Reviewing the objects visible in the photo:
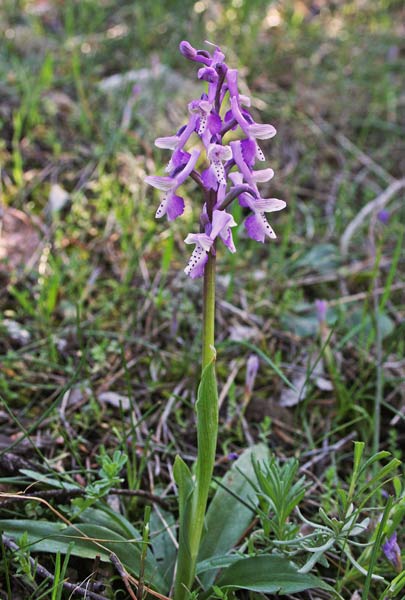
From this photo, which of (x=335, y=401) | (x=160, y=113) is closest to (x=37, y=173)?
(x=160, y=113)

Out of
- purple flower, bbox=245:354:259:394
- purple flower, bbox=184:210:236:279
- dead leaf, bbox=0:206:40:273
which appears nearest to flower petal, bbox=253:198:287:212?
purple flower, bbox=184:210:236:279

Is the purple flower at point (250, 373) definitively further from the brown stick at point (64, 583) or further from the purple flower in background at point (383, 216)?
the purple flower in background at point (383, 216)

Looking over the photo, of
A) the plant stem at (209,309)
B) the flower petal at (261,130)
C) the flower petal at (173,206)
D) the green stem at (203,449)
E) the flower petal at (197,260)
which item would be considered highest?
the flower petal at (261,130)

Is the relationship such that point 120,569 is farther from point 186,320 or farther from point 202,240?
point 186,320

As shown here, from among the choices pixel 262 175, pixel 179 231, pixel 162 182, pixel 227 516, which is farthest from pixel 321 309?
pixel 162 182

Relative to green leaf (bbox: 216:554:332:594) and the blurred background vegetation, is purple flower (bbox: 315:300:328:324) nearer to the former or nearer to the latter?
the blurred background vegetation

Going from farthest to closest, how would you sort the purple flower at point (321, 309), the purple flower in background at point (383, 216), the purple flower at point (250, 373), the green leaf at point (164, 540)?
1. the purple flower in background at point (383, 216)
2. the purple flower at point (321, 309)
3. the purple flower at point (250, 373)
4. the green leaf at point (164, 540)

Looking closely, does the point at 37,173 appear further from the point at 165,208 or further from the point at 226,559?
the point at 226,559

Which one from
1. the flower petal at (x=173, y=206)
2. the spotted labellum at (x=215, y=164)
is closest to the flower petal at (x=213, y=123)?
the spotted labellum at (x=215, y=164)
